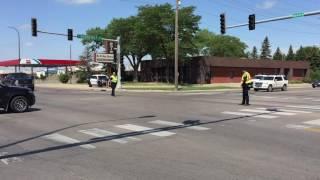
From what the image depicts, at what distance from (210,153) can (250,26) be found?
23332 mm

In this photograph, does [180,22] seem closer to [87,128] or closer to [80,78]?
[80,78]

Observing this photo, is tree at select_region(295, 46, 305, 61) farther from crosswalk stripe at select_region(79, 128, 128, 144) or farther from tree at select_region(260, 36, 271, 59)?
crosswalk stripe at select_region(79, 128, 128, 144)

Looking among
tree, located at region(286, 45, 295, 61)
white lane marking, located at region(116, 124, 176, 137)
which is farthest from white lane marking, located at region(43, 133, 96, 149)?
tree, located at region(286, 45, 295, 61)

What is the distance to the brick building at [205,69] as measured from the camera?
71.6m

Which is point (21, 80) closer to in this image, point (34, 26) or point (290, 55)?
point (34, 26)

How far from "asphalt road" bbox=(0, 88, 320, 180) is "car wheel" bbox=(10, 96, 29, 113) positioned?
185cm

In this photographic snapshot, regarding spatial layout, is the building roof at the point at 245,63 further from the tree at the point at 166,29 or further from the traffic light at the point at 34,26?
the traffic light at the point at 34,26

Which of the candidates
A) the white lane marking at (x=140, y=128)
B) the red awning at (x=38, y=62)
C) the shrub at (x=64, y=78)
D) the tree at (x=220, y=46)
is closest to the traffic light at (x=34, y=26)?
the white lane marking at (x=140, y=128)

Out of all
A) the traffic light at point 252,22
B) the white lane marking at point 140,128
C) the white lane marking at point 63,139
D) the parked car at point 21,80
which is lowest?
the white lane marking at point 63,139

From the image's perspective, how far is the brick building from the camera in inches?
2817

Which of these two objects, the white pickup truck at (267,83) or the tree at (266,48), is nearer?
the white pickup truck at (267,83)

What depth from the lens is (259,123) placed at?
15586mm

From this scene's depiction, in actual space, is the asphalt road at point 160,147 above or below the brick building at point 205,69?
below

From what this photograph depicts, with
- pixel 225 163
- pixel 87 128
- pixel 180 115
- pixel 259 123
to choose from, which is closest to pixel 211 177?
pixel 225 163
